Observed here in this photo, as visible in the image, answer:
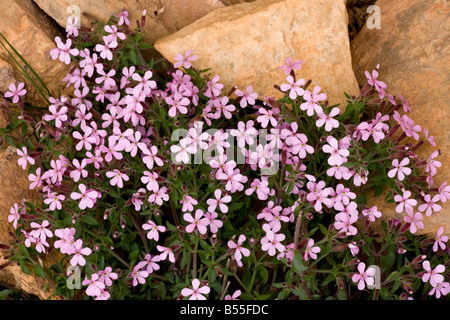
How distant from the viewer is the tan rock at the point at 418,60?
9.08 ft

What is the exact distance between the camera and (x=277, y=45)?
2.87 metres

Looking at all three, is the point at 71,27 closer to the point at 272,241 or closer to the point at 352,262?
the point at 272,241

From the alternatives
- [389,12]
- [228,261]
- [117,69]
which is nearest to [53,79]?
[117,69]

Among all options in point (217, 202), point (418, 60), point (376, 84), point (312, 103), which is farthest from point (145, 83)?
point (418, 60)

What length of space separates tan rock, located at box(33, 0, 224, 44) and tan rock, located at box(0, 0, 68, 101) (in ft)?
0.33

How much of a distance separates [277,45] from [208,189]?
93 cm

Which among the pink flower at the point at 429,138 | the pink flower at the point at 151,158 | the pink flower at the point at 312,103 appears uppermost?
the pink flower at the point at 151,158

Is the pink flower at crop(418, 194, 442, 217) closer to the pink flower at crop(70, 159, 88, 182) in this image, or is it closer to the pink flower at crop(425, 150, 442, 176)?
the pink flower at crop(425, 150, 442, 176)

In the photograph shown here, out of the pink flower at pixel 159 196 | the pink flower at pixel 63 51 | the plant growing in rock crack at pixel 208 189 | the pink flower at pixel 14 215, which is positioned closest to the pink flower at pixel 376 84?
the plant growing in rock crack at pixel 208 189

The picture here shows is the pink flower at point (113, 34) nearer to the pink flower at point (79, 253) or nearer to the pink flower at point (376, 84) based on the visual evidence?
the pink flower at point (79, 253)

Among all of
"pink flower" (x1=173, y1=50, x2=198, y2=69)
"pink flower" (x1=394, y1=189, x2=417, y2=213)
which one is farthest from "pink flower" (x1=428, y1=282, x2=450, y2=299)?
"pink flower" (x1=173, y1=50, x2=198, y2=69)

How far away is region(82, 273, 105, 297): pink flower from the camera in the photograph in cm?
239
